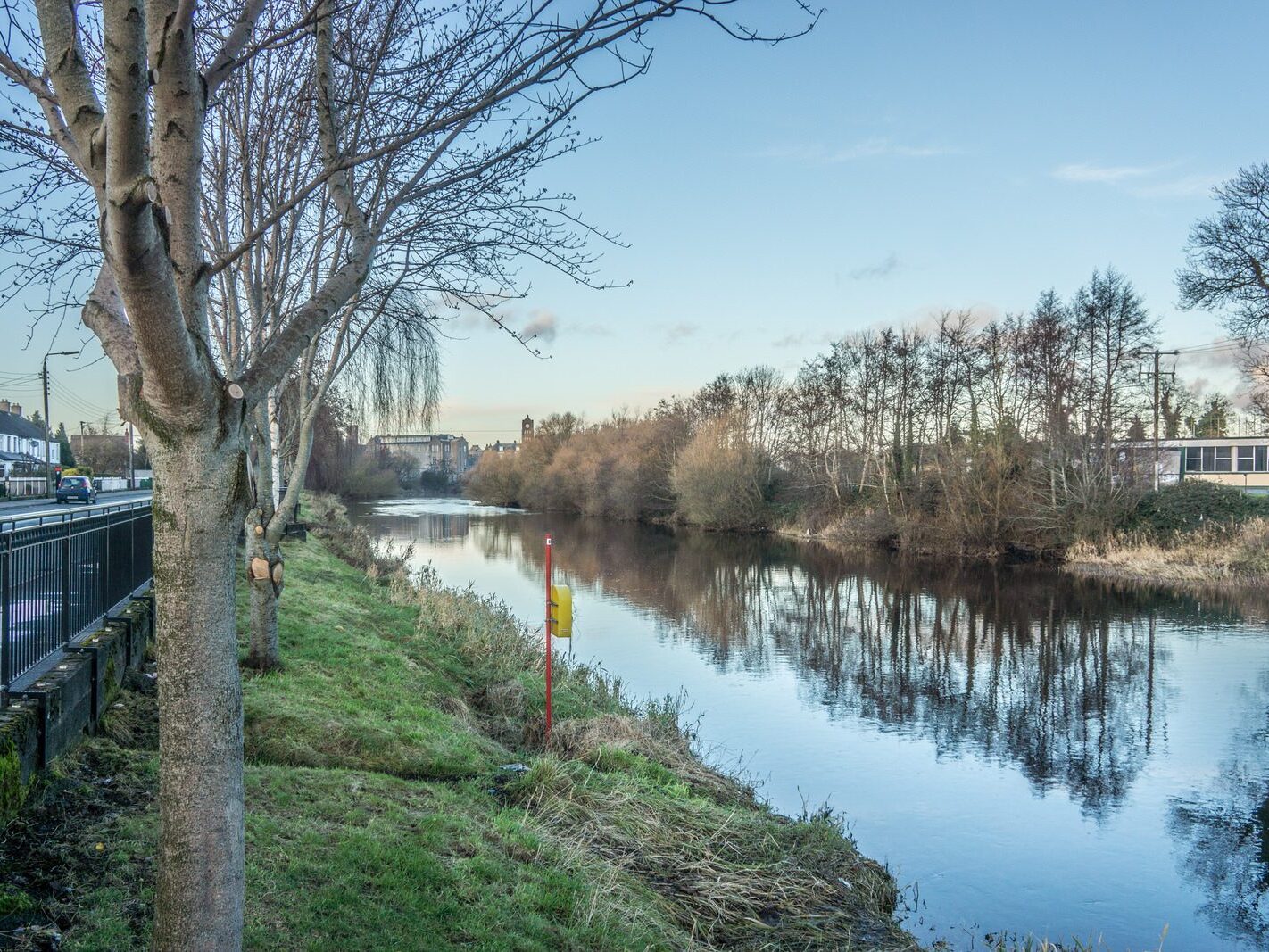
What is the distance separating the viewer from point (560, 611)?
10266 mm

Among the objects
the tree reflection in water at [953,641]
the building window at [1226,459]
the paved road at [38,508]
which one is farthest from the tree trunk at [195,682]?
the building window at [1226,459]

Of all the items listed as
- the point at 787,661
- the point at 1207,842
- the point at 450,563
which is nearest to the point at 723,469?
the point at 450,563

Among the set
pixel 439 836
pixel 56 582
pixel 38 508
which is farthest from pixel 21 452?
pixel 439 836

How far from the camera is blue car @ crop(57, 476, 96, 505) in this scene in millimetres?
32031

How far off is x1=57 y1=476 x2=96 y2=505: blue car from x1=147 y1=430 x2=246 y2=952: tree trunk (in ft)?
109

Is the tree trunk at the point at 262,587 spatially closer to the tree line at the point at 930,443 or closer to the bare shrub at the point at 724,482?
the tree line at the point at 930,443

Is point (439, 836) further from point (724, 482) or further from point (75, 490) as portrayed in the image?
point (724, 482)

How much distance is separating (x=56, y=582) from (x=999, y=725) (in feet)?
37.8

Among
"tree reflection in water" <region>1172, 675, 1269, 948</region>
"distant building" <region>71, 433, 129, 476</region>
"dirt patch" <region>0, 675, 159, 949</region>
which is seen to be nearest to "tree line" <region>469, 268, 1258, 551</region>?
"tree reflection in water" <region>1172, 675, 1269, 948</region>

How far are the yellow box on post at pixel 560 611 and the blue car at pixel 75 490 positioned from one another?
2741 centimetres

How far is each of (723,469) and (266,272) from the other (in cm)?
4062

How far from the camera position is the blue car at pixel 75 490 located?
105ft

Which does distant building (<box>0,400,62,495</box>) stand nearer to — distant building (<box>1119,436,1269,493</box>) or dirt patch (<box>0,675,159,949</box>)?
dirt patch (<box>0,675,159,949</box>)

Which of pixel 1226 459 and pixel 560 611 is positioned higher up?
pixel 1226 459
